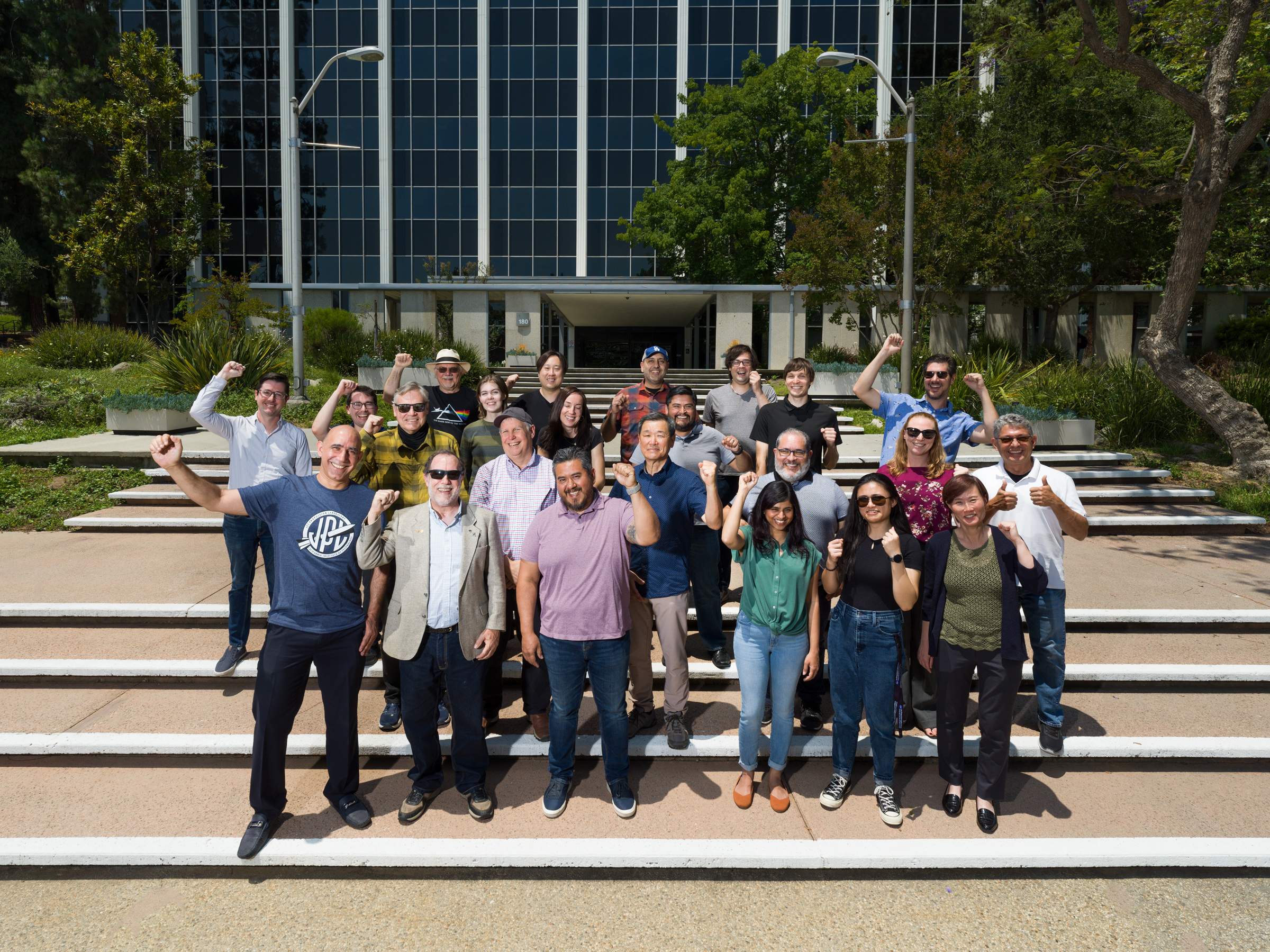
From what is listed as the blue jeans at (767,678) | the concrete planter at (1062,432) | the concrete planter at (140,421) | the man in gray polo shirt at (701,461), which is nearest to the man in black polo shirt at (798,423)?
the man in gray polo shirt at (701,461)

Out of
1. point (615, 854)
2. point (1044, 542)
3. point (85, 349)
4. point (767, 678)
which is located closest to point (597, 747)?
Answer: point (615, 854)

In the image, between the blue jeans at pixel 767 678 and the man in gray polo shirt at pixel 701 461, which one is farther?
the man in gray polo shirt at pixel 701 461

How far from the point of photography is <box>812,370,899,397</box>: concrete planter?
691 inches

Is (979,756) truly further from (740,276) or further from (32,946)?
(740,276)

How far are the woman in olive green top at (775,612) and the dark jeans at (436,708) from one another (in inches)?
56.7

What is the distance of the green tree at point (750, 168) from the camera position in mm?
30422

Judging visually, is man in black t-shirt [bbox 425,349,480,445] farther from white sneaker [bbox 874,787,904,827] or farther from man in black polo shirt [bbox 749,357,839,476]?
white sneaker [bbox 874,787,904,827]

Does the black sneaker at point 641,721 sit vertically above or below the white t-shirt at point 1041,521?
below

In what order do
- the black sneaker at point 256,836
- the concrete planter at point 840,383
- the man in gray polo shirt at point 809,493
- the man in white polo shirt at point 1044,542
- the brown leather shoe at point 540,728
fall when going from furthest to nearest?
the concrete planter at point 840,383
the brown leather shoe at point 540,728
the man in white polo shirt at point 1044,542
the man in gray polo shirt at point 809,493
the black sneaker at point 256,836

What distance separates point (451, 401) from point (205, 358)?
10804mm

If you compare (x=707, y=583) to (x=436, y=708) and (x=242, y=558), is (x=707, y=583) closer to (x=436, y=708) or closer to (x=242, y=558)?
(x=436, y=708)

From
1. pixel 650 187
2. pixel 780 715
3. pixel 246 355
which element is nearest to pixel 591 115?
pixel 650 187

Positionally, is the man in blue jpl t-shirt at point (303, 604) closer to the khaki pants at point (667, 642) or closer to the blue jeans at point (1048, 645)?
the khaki pants at point (667, 642)

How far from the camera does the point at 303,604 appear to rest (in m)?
3.74
